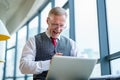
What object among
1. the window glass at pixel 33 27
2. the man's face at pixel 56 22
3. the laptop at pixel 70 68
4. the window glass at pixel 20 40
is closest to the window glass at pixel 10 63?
the window glass at pixel 20 40

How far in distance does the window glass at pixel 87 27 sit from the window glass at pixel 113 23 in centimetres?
30

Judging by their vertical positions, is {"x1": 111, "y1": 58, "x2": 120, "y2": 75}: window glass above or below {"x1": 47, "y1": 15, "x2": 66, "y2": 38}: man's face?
below

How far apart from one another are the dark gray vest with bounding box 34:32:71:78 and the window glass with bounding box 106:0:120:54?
1237 mm

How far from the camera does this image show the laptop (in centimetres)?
144

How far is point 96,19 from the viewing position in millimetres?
3600

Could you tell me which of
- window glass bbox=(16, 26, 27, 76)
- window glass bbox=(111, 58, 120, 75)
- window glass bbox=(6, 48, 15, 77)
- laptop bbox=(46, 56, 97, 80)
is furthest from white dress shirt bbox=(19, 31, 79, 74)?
window glass bbox=(6, 48, 15, 77)

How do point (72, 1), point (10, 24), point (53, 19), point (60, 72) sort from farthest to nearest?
point (10, 24) → point (72, 1) → point (53, 19) → point (60, 72)

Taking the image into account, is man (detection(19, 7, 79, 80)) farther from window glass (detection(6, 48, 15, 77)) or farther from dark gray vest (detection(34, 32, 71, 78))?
window glass (detection(6, 48, 15, 77))

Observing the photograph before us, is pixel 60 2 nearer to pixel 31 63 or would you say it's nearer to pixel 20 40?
pixel 31 63

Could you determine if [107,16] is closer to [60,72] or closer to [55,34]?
[55,34]

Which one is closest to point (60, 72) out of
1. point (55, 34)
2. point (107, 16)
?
point (55, 34)

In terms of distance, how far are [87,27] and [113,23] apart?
2.60 ft

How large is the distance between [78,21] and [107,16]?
111 centimetres

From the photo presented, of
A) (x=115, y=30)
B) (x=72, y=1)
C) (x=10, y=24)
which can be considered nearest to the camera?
(x=115, y=30)
